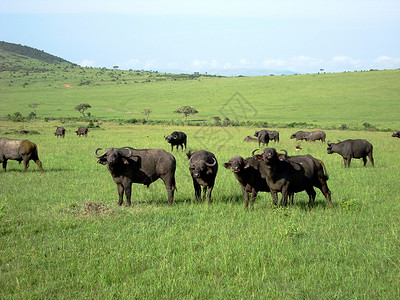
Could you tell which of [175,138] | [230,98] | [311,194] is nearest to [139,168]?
[311,194]

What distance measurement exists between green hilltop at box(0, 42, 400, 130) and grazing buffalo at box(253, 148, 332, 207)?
45355mm

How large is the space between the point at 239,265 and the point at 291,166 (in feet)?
15.2

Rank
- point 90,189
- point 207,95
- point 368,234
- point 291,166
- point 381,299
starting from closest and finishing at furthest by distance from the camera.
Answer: point 381,299, point 368,234, point 291,166, point 90,189, point 207,95

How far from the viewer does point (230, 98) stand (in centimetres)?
9550

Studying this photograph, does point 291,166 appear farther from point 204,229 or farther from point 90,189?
point 90,189

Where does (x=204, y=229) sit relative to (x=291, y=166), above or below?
below

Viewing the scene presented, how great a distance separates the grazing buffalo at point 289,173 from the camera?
10664 mm

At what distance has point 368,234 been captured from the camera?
870 centimetres

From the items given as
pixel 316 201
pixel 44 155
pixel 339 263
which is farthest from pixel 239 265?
pixel 44 155

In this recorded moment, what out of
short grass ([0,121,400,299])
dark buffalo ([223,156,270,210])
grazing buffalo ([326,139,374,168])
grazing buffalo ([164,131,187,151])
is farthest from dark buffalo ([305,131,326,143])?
dark buffalo ([223,156,270,210])

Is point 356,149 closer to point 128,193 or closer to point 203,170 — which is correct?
point 203,170

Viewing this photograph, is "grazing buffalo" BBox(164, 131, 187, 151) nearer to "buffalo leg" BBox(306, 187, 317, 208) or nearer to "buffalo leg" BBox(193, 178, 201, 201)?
"buffalo leg" BBox(193, 178, 201, 201)

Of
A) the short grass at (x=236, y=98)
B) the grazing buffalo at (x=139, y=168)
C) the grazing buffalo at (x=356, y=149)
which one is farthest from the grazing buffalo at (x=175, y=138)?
the short grass at (x=236, y=98)

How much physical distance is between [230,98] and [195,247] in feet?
291
